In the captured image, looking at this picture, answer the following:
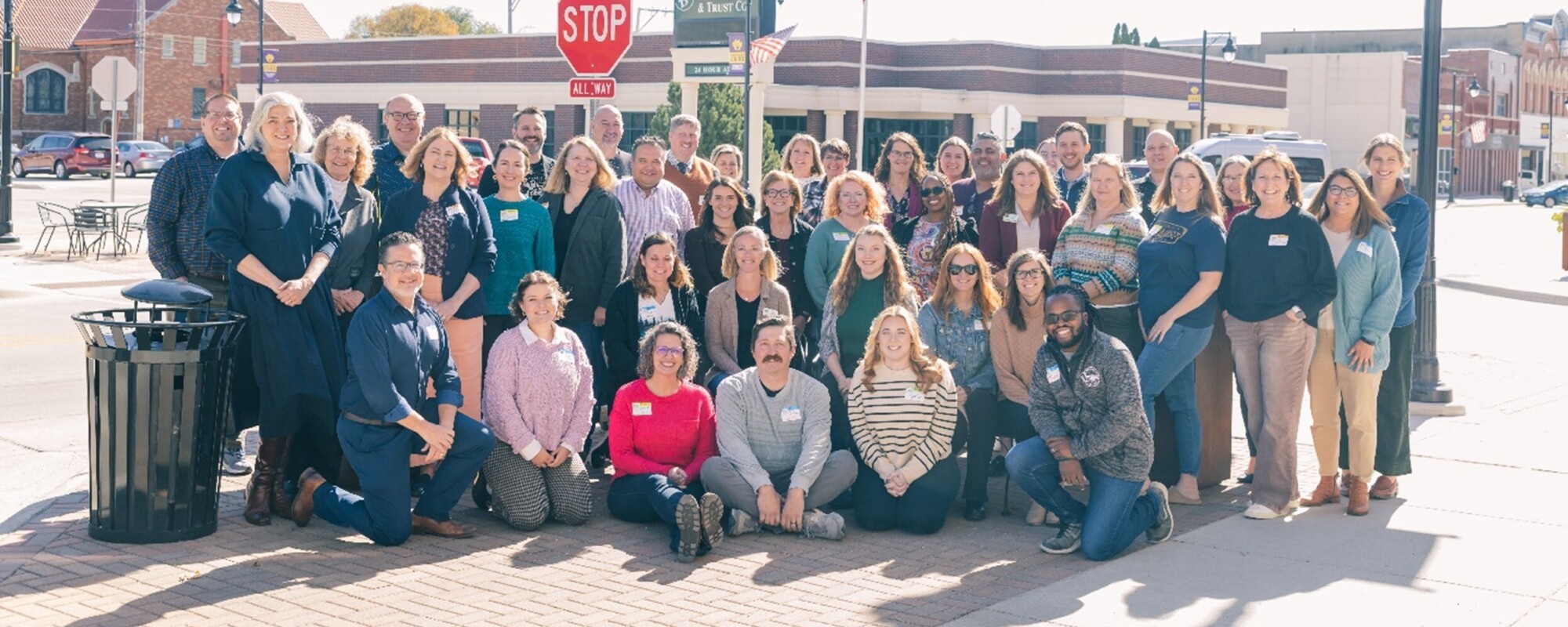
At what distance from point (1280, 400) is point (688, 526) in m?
3.16

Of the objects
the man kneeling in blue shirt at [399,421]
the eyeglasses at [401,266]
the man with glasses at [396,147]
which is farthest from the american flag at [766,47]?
the eyeglasses at [401,266]

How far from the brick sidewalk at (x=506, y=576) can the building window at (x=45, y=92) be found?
229 feet

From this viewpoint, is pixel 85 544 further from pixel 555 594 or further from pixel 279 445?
pixel 555 594

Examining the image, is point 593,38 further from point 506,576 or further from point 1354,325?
point 1354,325

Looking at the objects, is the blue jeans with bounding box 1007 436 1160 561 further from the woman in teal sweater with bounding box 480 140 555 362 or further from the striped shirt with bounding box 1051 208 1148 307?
the woman in teal sweater with bounding box 480 140 555 362

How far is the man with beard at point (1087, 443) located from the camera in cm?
740

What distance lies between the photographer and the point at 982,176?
35.3 ft

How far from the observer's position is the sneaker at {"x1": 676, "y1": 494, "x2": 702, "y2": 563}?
23.4ft

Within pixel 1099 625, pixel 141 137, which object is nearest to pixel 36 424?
pixel 1099 625

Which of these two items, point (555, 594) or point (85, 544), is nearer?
point (555, 594)

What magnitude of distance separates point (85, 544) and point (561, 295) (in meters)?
2.40

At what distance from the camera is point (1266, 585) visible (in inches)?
271

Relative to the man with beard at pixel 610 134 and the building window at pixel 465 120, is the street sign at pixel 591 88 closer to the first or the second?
the man with beard at pixel 610 134

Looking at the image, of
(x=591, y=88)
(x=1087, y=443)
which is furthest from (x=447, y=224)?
(x=1087, y=443)
